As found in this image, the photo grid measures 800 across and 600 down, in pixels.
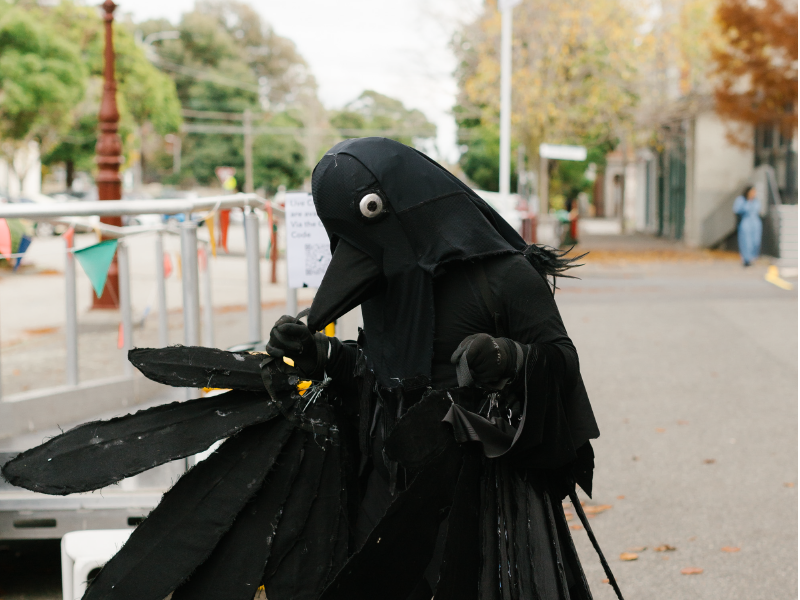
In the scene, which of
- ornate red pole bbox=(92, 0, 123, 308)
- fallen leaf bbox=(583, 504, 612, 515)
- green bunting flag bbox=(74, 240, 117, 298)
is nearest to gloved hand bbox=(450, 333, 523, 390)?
green bunting flag bbox=(74, 240, 117, 298)

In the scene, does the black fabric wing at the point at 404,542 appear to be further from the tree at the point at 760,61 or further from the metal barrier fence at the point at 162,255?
the tree at the point at 760,61

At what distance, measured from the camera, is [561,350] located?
208 centimetres

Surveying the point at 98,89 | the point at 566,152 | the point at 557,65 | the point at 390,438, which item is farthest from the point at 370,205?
the point at 98,89

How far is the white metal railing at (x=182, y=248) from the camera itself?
363 centimetres

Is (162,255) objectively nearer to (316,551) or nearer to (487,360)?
(316,551)

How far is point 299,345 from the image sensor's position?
2260 mm

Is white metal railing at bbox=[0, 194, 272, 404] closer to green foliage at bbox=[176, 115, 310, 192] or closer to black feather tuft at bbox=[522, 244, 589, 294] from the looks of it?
black feather tuft at bbox=[522, 244, 589, 294]

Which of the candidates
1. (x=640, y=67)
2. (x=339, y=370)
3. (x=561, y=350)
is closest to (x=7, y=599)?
(x=339, y=370)

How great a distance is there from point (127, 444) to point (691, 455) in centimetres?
448

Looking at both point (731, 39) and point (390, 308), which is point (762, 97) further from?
point (390, 308)

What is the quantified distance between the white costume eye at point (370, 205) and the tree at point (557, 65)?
2101cm

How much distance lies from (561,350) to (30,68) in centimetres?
2904

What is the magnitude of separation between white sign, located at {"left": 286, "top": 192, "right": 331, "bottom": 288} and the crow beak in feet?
6.88

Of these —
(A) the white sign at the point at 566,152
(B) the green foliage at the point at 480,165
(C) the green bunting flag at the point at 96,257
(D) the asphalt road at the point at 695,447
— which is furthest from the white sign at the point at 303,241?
(B) the green foliage at the point at 480,165
